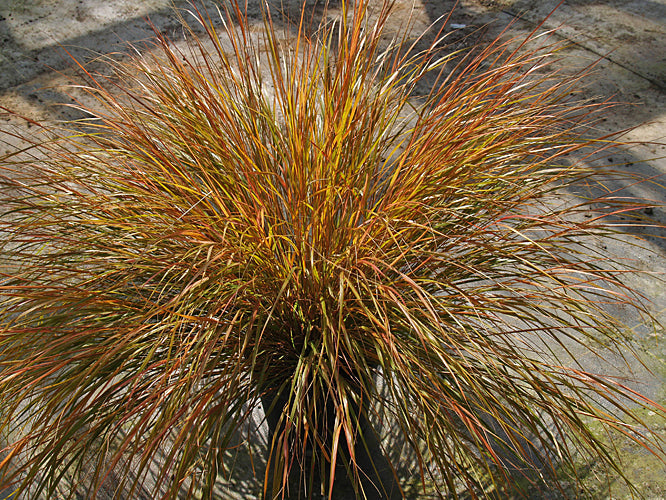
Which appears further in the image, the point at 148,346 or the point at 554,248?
the point at 554,248

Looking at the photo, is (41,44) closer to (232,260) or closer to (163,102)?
(163,102)

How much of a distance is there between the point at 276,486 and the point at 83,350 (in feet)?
1.35

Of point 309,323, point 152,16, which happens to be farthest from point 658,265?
point 152,16

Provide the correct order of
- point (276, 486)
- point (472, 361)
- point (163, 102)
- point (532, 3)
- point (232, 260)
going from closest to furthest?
point (276, 486) < point (232, 260) < point (472, 361) < point (163, 102) < point (532, 3)

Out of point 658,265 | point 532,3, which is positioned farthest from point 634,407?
point 532,3

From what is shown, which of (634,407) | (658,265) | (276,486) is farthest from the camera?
(658,265)

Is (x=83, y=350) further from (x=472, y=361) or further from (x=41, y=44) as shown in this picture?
(x=41, y=44)

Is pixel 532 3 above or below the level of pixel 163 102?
above

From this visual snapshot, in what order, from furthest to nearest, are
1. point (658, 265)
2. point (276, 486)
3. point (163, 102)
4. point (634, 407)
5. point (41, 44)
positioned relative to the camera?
point (41, 44)
point (658, 265)
point (634, 407)
point (163, 102)
point (276, 486)

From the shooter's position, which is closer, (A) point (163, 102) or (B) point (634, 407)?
(A) point (163, 102)

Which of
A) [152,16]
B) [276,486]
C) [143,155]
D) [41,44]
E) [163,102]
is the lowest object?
[276,486]

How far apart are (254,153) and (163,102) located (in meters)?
0.27

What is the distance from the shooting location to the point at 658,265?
6.68 ft

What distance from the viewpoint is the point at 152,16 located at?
3387 millimetres
